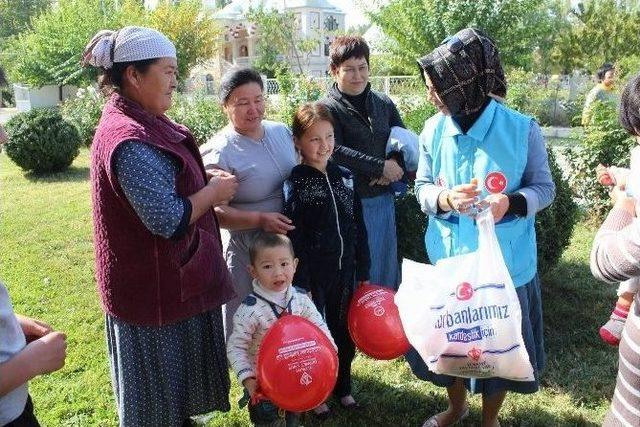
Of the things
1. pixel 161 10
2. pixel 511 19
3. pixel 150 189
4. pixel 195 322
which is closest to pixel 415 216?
pixel 195 322

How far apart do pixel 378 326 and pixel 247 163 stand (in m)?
0.97

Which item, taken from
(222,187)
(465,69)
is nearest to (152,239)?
(222,187)

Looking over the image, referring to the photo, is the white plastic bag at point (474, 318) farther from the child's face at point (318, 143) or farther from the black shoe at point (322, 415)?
the black shoe at point (322, 415)

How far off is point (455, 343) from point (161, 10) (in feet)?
100

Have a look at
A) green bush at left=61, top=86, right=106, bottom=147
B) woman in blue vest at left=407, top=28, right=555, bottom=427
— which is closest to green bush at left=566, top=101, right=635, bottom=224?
woman in blue vest at left=407, top=28, right=555, bottom=427

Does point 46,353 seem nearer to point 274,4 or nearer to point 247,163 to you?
point 247,163

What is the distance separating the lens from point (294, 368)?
7.04 ft

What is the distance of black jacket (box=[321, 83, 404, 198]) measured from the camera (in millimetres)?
3281

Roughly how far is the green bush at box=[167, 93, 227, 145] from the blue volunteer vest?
785cm

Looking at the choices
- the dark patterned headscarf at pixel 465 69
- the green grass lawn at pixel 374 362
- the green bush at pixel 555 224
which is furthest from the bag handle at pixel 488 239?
the green bush at pixel 555 224

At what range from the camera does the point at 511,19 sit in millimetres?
17797

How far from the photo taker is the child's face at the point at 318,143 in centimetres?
273

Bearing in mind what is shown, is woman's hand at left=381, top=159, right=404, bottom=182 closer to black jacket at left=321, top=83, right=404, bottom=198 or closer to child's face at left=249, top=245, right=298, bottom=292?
black jacket at left=321, top=83, right=404, bottom=198

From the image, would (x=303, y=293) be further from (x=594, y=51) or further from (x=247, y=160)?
(x=594, y=51)
